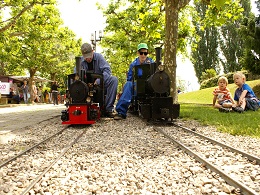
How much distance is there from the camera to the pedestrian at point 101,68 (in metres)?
7.12

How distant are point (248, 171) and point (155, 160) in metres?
1.00

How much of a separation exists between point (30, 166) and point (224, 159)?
7.10 feet

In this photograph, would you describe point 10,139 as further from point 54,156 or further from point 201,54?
point 201,54

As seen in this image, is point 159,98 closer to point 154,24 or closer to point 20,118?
point 20,118

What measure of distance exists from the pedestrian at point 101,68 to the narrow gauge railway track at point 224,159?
2793mm

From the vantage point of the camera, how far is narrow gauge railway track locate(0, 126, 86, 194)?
2537 millimetres

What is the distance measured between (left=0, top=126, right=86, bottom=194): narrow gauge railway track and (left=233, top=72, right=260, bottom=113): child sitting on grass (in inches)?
198

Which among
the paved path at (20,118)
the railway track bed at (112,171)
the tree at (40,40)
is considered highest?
the tree at (40,40)

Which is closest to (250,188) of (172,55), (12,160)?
(12,160)

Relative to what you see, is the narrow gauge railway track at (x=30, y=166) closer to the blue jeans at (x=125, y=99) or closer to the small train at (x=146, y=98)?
the small train at (x=146, y=98)

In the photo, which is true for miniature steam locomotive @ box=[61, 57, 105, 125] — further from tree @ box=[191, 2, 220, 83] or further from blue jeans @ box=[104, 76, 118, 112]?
tree @ box=[191, 2, 220, 83]

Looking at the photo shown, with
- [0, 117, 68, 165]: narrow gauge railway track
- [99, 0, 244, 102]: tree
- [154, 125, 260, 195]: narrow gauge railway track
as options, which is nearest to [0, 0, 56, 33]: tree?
[99, 0, 244, 102]: tree

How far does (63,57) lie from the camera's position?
31922mm

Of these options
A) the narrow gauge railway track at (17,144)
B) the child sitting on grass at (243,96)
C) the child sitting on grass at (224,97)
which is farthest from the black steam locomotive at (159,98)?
the child sitting on grass at (243,96)
